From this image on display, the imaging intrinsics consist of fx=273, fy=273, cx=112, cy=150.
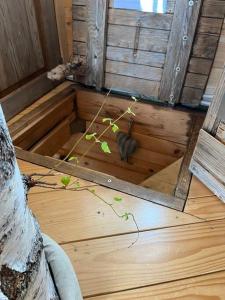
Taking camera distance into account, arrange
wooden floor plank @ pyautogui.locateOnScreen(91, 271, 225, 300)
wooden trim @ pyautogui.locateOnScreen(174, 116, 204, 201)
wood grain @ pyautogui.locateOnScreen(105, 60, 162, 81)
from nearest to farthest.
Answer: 1. wooden floor plank @ pyautogui.locateOnScreen(91, 271, 225, 300)
2. wooden trim @ pyautogui.locateOnScreen(174, 116, 204, 201)
3. wood grain @ pyautogui.locateOnScreen(105, 60, 162, 81)

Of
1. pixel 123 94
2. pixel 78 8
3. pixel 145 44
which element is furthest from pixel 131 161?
pixel 78 8

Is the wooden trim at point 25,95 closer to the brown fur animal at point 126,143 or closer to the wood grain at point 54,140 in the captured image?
the wood grain at point 54,140

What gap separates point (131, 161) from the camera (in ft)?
4.84

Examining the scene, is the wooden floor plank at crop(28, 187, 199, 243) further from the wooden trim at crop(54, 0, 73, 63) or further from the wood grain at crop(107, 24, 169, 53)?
the wooden trim at crop(54, 0, 73, 63)

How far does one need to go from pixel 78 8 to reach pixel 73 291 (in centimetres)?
114

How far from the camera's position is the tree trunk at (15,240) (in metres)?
0.27

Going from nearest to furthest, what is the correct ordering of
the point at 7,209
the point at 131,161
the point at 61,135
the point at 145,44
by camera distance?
the point at 7,209, the point at 145,44, the point at 61,135, the point at 131,161

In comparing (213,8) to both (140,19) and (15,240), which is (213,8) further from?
(15,240)

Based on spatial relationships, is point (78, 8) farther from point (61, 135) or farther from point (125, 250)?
point (125, 250)

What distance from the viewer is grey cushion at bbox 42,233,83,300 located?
52 centimetres

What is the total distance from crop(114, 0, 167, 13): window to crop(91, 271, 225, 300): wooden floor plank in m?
0.97

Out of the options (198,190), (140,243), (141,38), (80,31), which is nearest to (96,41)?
(80,31)

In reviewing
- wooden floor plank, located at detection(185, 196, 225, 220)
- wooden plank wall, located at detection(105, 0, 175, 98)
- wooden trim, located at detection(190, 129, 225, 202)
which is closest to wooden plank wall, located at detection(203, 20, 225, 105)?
wooden plank wall, located at detection(105, 0, 175, 98)

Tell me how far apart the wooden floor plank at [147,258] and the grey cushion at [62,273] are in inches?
4.6
